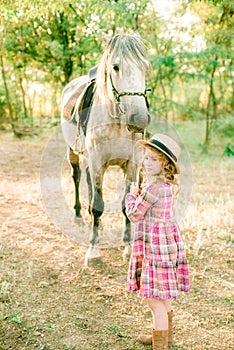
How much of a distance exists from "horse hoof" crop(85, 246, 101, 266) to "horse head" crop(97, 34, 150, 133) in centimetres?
147

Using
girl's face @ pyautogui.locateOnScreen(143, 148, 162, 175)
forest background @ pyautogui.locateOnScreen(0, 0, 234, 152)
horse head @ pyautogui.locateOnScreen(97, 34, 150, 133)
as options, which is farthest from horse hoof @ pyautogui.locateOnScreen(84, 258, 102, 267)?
forest background @ pyautogui.locateOnScreen(0, 0, 234, 152)

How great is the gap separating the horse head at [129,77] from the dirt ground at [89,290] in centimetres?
154

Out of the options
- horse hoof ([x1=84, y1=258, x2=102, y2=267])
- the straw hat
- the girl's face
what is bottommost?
horse hoof ([x1=84, y1=258, x2=102, y2=267])

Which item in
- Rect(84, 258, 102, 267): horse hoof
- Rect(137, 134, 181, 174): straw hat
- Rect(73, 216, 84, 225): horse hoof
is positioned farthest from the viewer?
Rect(73, 216, 84, 225): horse hoof

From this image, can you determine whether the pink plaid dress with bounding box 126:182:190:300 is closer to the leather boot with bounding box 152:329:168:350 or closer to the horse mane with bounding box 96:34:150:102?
the leather boot with bounding box 152:329:168:350

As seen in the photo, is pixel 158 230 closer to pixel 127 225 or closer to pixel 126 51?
pixel 126 51

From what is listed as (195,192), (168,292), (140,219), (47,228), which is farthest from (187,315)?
(195,192)

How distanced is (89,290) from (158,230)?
1370mm

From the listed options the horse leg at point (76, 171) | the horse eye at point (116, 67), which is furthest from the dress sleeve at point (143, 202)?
the horse leg at point (76, 171)

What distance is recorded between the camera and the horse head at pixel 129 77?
3234 millimetres

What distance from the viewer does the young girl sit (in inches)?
96.0

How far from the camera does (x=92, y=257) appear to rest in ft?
13.3

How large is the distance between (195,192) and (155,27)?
5.90 m

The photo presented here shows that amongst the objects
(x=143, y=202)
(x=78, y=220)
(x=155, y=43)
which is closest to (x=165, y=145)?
(x=143, y=202)
